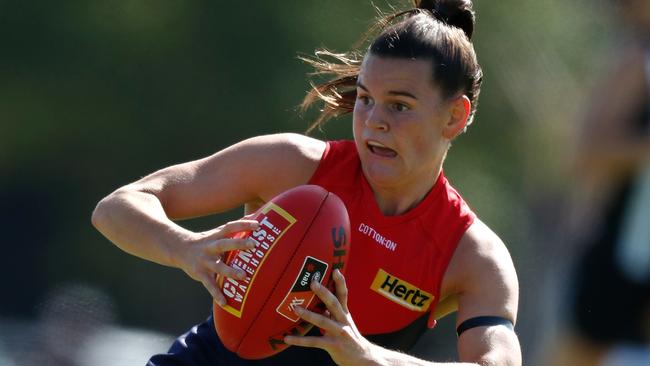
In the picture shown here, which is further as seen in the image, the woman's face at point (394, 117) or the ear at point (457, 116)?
the ear at point (457, 116)

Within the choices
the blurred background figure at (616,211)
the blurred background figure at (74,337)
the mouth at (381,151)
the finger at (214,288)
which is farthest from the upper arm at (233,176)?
the blurred background figure at (74,337)

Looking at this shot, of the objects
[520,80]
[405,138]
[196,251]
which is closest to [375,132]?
[405,138]

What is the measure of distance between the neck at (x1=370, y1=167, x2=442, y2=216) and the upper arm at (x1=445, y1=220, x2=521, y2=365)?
0.17 m

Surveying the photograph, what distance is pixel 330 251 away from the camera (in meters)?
2.63

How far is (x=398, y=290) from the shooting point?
10.1 feet

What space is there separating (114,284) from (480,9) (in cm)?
226

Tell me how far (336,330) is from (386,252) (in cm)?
58

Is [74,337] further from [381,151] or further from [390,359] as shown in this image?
[390,359]

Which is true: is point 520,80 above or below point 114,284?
above

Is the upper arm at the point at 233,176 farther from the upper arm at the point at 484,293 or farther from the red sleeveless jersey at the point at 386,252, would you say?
the upper arm at the point at 484,293

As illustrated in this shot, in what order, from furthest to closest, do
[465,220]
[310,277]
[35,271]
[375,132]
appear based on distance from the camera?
[35,271], [465,220], [375,132], [310,277]

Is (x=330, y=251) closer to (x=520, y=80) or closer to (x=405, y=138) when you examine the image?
(x=405, y=138)

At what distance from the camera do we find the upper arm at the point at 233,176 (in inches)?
119

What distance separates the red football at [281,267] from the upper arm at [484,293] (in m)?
0.51
